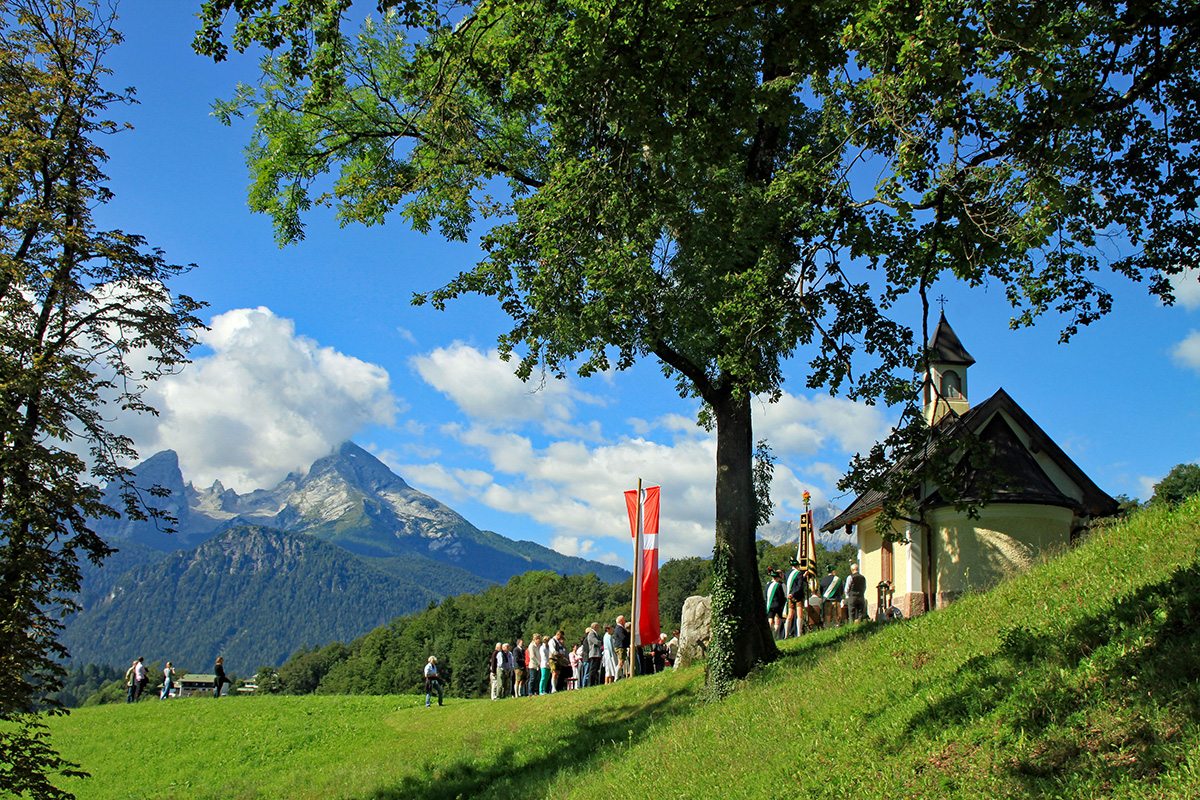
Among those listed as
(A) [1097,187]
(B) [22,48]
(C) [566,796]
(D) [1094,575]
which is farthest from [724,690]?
(B) [22,48]

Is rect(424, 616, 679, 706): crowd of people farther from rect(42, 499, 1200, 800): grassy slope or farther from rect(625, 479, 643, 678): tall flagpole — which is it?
rect(42, 499, 1200, 800): grassy slope

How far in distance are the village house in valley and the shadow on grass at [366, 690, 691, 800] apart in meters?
7.88

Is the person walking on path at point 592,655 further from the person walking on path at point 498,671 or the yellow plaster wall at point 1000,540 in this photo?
the yellow plaster wall at point 1000,540

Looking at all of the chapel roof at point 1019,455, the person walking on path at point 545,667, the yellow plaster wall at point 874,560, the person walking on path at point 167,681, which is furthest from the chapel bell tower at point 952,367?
the person walking on path at point 167,681

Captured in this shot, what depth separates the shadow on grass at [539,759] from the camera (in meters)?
13.0

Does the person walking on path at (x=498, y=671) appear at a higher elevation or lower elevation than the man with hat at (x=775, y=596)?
lower

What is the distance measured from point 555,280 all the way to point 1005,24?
22.5ft

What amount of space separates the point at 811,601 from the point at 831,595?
1024 millimetres

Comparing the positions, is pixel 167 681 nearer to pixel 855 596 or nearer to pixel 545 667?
pixel 545 667

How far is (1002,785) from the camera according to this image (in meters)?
6.80

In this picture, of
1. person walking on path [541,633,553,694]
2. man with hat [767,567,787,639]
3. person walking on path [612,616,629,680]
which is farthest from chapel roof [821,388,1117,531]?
person walking on path [541,633,553,694]

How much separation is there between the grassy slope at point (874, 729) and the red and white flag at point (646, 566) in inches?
67.7

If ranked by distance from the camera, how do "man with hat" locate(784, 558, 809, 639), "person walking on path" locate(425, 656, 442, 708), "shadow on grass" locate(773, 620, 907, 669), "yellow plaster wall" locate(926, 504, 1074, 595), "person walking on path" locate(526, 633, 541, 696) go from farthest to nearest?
"person walking on path" locate(526, 633, 541, 696)
"person walking on path" locate(425, 656, 442, 708)
"man with hat" locate(784, 558, 809, 639)
"yellow plaster wall" locate(926, 504, 1074, 595)
"shadow on grass" locate(773, 620, 907, 669)

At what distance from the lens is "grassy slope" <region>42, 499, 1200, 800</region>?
272 inches
